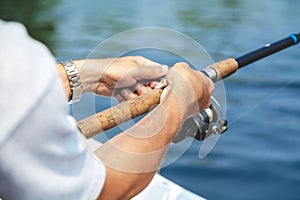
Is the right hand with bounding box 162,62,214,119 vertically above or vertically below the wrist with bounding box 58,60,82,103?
above

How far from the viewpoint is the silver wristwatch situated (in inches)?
59.3

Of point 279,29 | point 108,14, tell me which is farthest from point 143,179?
point 108,14

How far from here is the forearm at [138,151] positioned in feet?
3.17

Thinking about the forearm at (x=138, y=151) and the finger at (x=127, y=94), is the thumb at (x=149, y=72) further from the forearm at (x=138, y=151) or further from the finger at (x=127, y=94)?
the forearm at (x=138, y=151)

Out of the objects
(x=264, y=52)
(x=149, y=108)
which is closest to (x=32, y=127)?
(x=149, y=108)

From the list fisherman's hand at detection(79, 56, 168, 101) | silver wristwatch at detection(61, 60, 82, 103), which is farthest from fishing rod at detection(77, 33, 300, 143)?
silver wristwatch at detection(61, 60, 82, 103)

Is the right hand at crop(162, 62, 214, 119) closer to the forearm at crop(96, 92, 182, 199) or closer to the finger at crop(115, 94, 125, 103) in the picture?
the forearm at crop(96, 92, 182, 199)

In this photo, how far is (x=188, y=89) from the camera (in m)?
1.13

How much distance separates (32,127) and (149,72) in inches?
29.9

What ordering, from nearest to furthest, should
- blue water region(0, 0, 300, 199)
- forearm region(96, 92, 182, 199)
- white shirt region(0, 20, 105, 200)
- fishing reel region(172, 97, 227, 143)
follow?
white shirt region(0, 20, 105, 200) < forearm region(96, 92, 182, 199) < fishing reel region(172, 97, 227, 143) < blue water region(0, 0, 300, 199)

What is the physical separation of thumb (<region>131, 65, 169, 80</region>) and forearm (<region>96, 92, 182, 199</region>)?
286 millimetres

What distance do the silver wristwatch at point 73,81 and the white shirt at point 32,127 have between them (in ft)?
2.51

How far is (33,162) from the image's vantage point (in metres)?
0.69

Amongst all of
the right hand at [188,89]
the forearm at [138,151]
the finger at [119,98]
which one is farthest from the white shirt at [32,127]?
the finger at [119,98]
